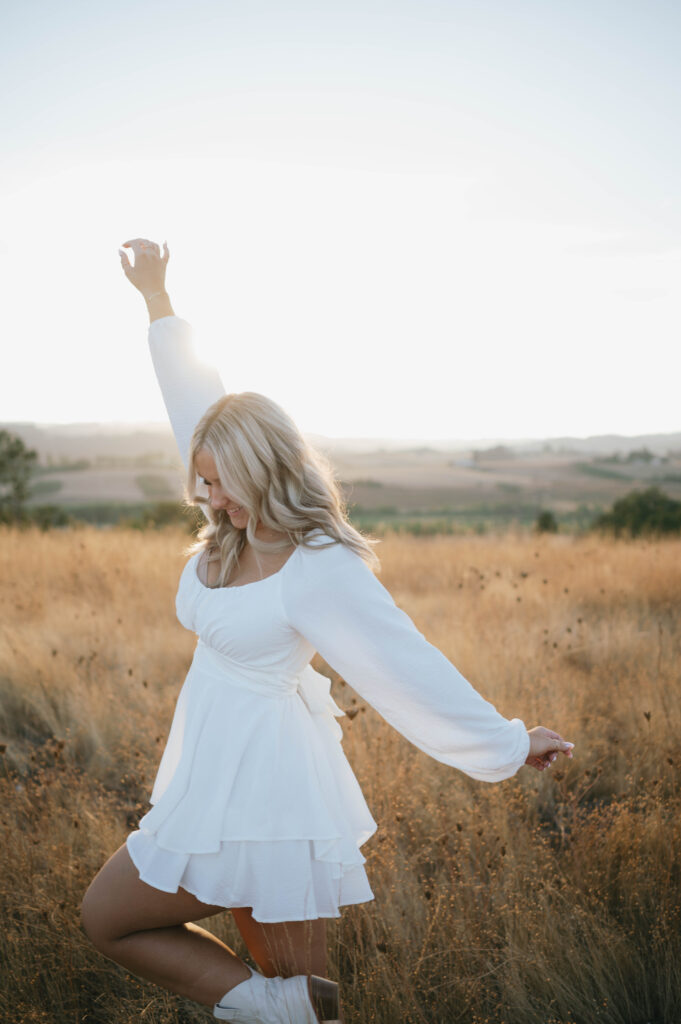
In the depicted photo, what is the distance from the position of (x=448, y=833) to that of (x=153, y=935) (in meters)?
1.44

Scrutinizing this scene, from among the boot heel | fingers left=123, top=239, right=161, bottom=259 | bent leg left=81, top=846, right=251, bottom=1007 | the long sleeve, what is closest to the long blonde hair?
the long sleeve

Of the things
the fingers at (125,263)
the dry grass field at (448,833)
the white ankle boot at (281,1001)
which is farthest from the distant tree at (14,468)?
the white ankle boot at (281,1001)

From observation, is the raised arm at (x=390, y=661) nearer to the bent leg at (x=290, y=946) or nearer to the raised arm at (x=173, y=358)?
the bent leg at (x=290, y=946)

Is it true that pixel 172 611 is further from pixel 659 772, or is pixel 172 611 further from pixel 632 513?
pixel 632 513

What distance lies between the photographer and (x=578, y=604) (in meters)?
6.29

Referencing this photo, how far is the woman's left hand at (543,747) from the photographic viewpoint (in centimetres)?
161

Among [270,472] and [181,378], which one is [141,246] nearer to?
[181,378]

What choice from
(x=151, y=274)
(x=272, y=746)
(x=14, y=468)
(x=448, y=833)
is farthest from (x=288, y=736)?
(x=14, y=468)

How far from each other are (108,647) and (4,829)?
8.27ft

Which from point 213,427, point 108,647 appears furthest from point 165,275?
point 108,647

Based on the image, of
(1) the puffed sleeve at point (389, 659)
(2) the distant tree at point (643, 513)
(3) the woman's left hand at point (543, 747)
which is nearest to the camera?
(1) the puffed sleeve at point (389, 659)

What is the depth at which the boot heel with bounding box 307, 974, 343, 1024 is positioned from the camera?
1.58m

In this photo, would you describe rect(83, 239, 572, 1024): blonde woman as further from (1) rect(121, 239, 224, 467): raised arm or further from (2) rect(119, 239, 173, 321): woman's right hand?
(2) rect(119, 239, 173, 321): woman's right hand

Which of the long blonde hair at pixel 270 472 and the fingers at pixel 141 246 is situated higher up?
the fingers at pixel 141 246
